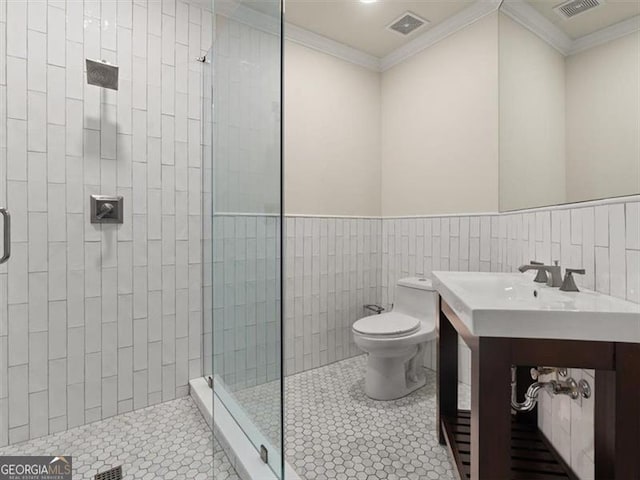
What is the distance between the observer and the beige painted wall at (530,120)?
1.50m

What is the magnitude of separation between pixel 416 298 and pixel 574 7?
163cm

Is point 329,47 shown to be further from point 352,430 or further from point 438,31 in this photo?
point 352,430

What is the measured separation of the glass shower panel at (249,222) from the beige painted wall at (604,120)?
113cm

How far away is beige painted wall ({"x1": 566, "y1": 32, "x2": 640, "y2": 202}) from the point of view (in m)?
1.10

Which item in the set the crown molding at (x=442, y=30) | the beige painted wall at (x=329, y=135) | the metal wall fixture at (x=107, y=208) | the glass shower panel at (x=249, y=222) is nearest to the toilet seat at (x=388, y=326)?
the glass shower panel at (x=249, y=222)

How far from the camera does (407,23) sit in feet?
7.56

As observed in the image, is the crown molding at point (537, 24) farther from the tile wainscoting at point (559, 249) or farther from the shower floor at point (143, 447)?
the shower floor at point (143, 447)

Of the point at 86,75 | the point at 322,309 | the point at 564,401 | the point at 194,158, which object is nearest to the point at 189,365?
the point at 322,309

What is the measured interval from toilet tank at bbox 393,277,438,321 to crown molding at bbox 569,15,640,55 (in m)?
1.37

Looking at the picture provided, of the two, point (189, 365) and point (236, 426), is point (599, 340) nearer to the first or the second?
point (236, 426)

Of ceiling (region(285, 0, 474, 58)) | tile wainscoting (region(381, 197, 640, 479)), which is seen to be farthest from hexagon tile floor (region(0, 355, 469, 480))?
ceiling (region(285, 0, 474, 58))

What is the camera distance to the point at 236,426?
1.52 metres

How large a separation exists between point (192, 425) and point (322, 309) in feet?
3.63

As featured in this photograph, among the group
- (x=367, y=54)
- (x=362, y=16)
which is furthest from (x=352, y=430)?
(x=367, y=54)
